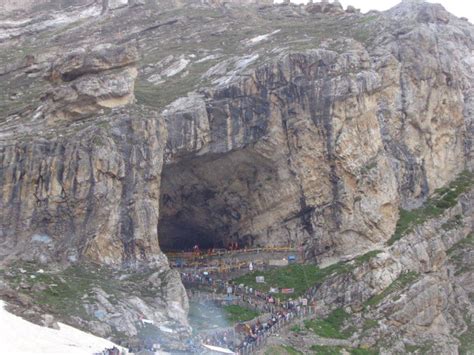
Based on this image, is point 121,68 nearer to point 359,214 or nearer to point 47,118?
point 47,118

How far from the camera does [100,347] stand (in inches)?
1495

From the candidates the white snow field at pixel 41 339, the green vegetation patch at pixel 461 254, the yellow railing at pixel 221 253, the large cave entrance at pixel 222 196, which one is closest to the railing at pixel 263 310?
the yellow railing at pixel 221 253

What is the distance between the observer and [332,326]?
50531 mm

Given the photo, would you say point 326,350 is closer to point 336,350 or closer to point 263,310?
point 336,350

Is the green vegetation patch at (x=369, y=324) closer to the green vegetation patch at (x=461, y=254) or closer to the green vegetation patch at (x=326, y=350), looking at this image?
the green vegetation patch at (x=326, y=350)

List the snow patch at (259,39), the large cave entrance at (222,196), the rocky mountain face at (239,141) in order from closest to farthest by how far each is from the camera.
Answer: the rocky mountain face at (239,141)
the large cave entrance at (222,196)
the snow patch at (259,39)

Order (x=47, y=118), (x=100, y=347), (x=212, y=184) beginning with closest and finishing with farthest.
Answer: (x=100, y=347), (x=47, y=118), (x=212, y=184)

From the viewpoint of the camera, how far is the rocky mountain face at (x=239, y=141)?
47.4m

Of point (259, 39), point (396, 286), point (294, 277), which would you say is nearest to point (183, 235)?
point (294, 277)

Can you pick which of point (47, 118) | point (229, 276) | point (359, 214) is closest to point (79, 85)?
point (47, 118)

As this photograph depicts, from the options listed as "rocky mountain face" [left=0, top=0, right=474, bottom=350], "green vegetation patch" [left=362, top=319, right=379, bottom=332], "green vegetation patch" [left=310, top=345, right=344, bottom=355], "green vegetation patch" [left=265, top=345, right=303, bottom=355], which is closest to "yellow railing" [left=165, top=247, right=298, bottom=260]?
"rocky mountain face" [left=0, top=0, right=474, bottom=350]

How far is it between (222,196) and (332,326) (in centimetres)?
1470

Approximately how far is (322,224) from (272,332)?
11.6m

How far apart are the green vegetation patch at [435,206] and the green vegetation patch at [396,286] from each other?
2.68m
